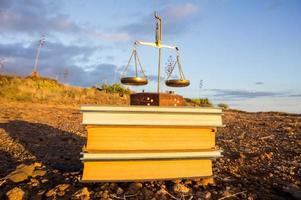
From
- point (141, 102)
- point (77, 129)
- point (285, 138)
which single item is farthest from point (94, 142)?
point (77, 129)

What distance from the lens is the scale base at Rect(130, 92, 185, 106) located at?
15.2 feet

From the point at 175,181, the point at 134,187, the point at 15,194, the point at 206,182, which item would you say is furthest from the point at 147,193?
the point at 15,194

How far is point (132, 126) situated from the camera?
4359mm

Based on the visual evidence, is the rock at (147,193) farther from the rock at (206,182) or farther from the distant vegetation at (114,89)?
the distant vegetation at (114,89)

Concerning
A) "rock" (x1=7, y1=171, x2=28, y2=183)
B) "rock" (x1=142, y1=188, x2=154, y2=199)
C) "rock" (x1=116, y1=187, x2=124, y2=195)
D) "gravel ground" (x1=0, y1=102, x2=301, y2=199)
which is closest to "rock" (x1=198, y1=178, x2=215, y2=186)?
"gravel ground" (x1=0, y1=102, x2=301, y2=199)

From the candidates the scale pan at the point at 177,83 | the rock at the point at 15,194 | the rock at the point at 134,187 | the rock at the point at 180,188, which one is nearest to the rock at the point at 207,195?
the rock at the point at 180,188

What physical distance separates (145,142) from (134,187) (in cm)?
54

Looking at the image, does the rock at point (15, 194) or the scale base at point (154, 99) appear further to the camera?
the scale base at point (154, 99)

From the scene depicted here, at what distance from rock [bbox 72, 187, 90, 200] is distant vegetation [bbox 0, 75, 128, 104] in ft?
50.2

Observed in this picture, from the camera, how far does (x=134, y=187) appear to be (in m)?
4.37

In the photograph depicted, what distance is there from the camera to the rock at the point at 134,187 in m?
4.28

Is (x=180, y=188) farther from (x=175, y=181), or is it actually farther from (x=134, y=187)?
(x=134, y=187)

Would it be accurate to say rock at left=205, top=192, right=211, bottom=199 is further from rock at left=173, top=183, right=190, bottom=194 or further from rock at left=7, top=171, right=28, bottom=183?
rock at left=7, top=171, right=28, bottom=183

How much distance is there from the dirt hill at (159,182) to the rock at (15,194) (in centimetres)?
1
